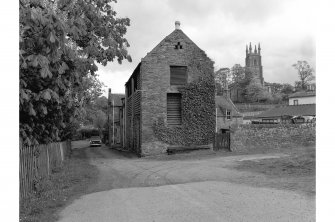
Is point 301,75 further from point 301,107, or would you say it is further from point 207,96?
point 207,96

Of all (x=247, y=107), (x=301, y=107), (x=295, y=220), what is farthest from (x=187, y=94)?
(x=247, y=107)

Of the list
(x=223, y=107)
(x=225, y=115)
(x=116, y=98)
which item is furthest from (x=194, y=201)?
(x=116, y=98)

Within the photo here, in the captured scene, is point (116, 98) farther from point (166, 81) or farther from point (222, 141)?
point (222, 141)

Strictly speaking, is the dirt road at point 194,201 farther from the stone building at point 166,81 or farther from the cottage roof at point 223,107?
the cottage roof at point 223,107

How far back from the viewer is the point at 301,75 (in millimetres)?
96000

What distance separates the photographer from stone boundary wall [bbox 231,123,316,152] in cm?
2658

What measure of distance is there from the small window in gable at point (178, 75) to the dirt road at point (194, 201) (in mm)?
13442

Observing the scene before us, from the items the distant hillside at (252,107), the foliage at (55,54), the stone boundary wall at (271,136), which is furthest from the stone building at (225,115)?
the foliage at (55,54)

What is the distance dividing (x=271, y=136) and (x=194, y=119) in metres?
7.16

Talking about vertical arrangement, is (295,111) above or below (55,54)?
below

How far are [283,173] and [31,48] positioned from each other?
11506mm

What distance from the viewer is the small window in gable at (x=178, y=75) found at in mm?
26094

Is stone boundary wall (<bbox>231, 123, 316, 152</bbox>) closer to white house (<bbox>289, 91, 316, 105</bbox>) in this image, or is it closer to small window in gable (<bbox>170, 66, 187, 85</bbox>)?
small window in gable (<bbox>170, 66, 187, 85</bbox>)

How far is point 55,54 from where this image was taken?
554 cm
